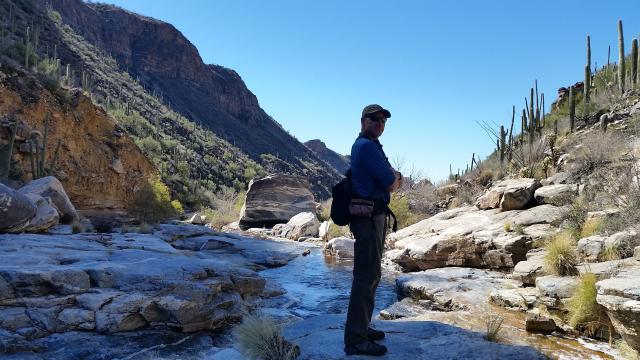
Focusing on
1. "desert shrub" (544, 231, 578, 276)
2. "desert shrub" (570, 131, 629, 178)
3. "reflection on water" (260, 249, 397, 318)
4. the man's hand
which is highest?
"desert shrub" (570, 131, 629, 178)

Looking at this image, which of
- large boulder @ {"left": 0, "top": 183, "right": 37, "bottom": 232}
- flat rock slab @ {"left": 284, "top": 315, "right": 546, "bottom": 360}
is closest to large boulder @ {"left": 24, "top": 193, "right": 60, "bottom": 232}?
large boulder @ {"left": 0, "top": 183, "right": 37, "bottom": 232}

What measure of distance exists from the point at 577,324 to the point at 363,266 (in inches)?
124

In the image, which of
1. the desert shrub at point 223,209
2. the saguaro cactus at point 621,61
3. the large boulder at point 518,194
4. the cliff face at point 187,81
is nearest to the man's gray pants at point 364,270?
the large boulder at point 518,194

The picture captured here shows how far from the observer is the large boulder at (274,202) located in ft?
90.0

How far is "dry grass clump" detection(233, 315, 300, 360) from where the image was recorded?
396cm

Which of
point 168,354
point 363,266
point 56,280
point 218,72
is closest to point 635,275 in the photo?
point 363,266

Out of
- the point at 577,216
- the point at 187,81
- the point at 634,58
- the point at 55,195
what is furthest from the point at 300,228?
the point at 187,81

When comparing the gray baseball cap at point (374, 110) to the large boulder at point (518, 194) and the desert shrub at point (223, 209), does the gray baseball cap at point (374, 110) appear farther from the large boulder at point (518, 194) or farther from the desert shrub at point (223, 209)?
the desert shrub at point (223, 209)

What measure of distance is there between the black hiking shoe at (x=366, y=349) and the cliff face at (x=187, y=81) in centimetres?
5769

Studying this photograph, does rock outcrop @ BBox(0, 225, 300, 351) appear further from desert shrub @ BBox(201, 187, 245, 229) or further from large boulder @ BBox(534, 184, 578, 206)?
desert shrub @ BBox(201, 187, 245, 229)

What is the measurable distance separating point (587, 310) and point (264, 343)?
147 inches

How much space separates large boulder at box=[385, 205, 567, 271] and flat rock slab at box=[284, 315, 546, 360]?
16.3 ft

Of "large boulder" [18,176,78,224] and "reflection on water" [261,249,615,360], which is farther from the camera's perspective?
"large boulder" [18,176,78,224]

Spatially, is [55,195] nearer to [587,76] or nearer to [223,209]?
[587,76]
